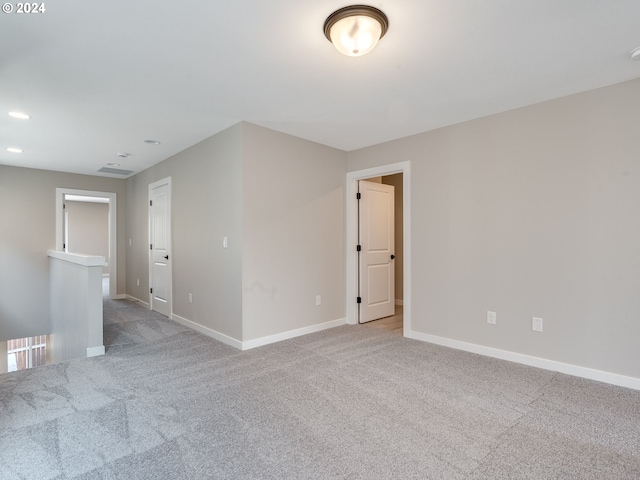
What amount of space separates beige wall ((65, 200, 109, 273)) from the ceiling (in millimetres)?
7751

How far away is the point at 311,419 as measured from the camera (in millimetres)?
2170

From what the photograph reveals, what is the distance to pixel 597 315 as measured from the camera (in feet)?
8.99

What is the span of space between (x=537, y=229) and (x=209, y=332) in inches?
146

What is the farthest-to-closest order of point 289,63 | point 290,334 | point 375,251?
point 375,251 < point 290,334 < point 289,63

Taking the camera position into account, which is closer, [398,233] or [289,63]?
[289,63]

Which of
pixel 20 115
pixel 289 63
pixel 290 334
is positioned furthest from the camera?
pixel 290 334

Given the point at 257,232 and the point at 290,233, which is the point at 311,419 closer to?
the point at 257,232

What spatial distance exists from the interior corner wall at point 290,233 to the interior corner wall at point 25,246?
4.60m

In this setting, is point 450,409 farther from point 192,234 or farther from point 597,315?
point 192,234

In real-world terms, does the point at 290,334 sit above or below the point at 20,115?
below

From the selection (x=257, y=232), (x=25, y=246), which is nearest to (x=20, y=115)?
(x=257, y=232)

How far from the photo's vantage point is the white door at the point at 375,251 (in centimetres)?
468

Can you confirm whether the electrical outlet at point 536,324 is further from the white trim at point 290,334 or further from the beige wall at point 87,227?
the beige wall at point 87,227

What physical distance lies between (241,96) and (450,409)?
2.99 m
